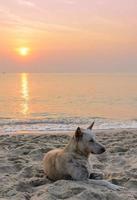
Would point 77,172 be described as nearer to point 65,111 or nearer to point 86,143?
point 86,143

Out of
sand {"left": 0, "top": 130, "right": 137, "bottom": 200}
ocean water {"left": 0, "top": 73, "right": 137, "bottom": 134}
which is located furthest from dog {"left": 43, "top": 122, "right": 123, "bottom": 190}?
ocean water {"left": 0, "top": 73, "right": 137, "bottom": 134}

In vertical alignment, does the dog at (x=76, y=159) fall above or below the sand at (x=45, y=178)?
above

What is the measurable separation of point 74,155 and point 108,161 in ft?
7.29

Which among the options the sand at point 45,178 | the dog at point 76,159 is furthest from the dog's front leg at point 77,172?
the sand at point 45,178

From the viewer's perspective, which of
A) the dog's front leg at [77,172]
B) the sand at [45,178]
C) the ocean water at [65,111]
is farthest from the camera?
the ocean water at [65,111]

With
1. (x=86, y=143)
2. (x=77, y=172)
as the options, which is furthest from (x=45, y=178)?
(x=86, y=143)

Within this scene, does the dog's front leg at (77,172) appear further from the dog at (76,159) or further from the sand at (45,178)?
the sand at (45,178)

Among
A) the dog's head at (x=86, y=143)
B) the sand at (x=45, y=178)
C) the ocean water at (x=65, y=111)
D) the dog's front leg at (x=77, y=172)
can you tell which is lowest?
the ocean water at (x=65, y=111)

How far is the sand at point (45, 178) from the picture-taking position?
616 centimetres

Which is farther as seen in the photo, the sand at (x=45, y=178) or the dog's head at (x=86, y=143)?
the dog's head at (x=86, y=143)

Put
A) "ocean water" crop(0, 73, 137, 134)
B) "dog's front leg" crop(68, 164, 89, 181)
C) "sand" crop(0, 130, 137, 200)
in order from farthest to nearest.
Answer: "ocean water" crop(0, 73, 137, 134) < "dog's front leg" crop(68, 164, 89, 181) < "sand" crop(0, 130, 137, 200)

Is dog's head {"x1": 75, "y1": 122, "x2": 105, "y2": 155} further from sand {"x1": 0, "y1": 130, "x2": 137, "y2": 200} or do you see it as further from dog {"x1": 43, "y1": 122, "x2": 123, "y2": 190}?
sand {"x1": 0, "y1": 130, "x2": 137, "y2": 200}

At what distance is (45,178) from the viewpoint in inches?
283

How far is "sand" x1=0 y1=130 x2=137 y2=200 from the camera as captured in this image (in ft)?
20.2
